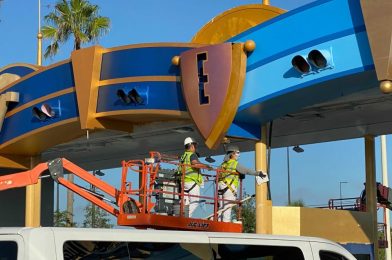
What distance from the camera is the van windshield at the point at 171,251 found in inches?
225

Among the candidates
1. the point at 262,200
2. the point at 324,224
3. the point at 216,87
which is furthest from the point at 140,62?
the point at 324,224

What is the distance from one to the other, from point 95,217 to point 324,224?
19.1m

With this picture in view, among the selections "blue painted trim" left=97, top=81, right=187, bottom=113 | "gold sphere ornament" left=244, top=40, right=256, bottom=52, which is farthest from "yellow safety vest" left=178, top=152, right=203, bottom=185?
"blue painted trim" left=97, top=81, right=187, bottom=113

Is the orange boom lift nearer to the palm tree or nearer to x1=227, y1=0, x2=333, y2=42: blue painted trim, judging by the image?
x1=227, y1=0, x2=333, y2=42: blue painted trim

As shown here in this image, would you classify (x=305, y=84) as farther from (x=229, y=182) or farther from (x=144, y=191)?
(x=144, y=191)

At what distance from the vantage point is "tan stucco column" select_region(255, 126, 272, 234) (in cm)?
1348

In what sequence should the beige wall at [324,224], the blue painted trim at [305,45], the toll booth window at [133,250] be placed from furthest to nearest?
the beige wall at [324,224] → the blue painted trim at [305,45] → the toll booth window at [133,250]

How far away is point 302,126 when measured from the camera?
17.5 metres

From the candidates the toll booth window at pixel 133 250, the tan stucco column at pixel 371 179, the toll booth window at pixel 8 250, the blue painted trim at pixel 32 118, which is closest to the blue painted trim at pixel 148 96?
the blue painted trim at pixel 32 118

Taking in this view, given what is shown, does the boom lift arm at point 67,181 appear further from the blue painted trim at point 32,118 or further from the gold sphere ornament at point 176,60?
the blue painted trim at point 32,118

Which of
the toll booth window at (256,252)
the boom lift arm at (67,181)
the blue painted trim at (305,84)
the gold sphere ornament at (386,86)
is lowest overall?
the toll booth window at (256,252)

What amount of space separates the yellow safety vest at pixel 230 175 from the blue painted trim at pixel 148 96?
484 cm

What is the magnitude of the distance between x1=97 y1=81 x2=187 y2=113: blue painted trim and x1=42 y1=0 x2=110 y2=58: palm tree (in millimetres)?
15248

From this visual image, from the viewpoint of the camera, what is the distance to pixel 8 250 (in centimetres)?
553
